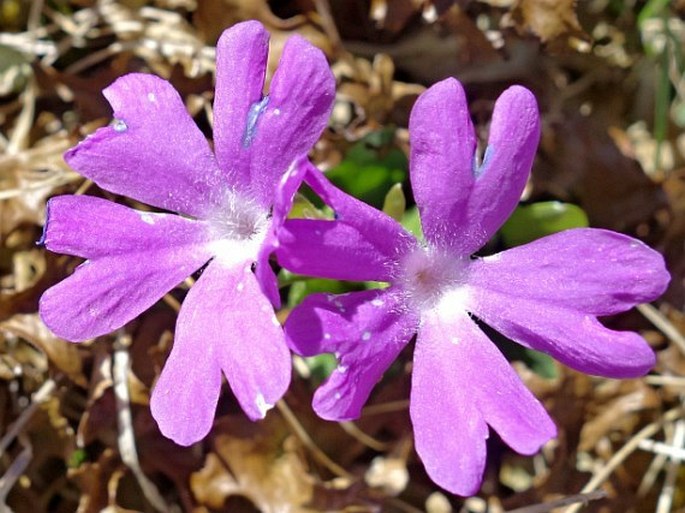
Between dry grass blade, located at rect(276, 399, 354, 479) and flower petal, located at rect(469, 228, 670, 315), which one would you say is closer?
flower petal, located at rect(469, 228, 670, 315)

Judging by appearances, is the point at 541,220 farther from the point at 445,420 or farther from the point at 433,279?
the point at 445,420

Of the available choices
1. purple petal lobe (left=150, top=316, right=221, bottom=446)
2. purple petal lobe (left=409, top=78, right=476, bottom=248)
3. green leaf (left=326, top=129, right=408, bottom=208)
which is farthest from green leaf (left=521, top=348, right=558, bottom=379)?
purple petal lobe (left=150, top=316, right=221, bottom=446)

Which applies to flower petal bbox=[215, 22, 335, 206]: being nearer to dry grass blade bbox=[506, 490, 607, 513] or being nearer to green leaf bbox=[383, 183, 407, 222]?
green leaf bbox=[383, 183, 407, 222]

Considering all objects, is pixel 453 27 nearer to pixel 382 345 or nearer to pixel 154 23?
pixel 154 23

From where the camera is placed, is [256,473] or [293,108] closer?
[293,108]

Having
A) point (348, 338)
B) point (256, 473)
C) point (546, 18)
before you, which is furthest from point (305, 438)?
point (546, 18)

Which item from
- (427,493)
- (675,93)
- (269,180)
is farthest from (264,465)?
(675,93)

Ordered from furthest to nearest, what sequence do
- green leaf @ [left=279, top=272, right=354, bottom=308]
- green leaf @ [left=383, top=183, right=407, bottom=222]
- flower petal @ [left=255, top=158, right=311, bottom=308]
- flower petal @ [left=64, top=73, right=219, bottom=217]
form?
green leaf @ [left=279, top=272, right=354, bottom=308], green leaf @ [left=383, top=183, right=407, bottom=222], flower petal @ [left=64, top=73, right=219, bottom=217], flower petal @ [left=255, top=158, right=311, bottom=308]

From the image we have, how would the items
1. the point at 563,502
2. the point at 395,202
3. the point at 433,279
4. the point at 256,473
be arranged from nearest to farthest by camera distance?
the point at 433,279 → the point at 395,202 → the point at 563,502 → the point at 256,473
